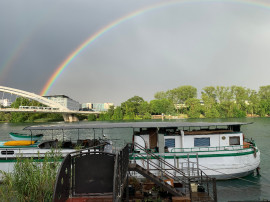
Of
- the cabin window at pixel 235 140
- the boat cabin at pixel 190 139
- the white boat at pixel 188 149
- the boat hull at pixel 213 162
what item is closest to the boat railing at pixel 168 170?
the white boat at pixel 188 149

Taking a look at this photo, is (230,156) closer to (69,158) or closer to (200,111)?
(69,158)

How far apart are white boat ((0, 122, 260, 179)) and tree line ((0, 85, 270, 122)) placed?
8762cm

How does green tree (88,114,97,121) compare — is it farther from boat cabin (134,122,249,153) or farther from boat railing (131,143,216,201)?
boat railing (131,143,216,201)

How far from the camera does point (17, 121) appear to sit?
98.3 m

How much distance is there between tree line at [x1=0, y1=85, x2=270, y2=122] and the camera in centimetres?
10050

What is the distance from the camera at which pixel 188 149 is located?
1633 centimetres

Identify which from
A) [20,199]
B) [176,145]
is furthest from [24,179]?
[176,145]

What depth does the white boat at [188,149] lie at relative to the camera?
15516 mm

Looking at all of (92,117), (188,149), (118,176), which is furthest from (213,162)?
(92,117)

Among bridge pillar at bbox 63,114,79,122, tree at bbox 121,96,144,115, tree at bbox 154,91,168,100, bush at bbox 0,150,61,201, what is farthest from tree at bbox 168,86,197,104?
bush at bbox 0,150,61,201

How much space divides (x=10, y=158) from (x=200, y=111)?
9899 centimetres

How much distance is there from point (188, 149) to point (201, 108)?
9204cm

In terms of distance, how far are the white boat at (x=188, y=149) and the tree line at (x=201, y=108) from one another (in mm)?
87623

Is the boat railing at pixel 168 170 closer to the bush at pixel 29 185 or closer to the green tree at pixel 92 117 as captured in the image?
the bush at pixel 29 185
